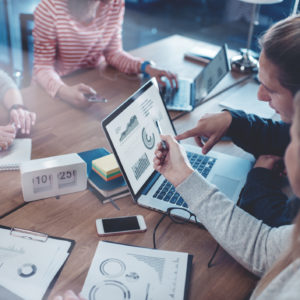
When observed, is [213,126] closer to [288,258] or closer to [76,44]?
[288,258]

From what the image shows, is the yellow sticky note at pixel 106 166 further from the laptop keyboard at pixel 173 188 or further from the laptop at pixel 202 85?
the laptop at pixel 202 85

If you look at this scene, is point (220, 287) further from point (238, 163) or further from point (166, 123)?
point (166, 123)

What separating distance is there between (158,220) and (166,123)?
1.44 ft

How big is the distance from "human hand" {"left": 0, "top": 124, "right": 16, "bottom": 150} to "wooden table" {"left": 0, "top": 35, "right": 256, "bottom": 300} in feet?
0.28

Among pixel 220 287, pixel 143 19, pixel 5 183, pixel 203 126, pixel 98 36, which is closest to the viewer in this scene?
pixel 220 287

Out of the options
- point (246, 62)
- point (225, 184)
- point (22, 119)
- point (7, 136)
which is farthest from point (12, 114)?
point (246, 62)

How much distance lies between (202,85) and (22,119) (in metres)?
0.82

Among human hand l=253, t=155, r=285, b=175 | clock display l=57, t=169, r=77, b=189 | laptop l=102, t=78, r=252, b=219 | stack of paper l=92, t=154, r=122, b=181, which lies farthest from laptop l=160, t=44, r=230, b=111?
clock display l=57, t=169, r=77, b=189

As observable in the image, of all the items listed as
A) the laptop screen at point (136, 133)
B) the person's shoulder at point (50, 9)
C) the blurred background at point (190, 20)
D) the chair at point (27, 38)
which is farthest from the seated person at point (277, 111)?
the blurred background at point (190, 20)

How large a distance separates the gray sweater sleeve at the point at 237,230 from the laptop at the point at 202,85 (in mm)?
830

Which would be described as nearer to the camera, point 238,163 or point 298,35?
point 298,35

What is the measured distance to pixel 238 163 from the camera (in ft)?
4.37

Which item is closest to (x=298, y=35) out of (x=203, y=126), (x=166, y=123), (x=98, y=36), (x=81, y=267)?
(x=203, y=126)

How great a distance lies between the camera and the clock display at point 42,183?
1070 mm
